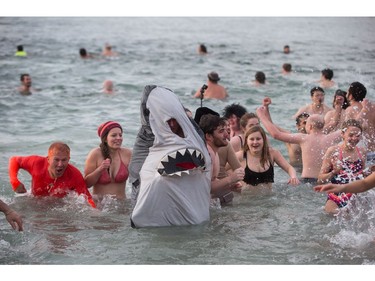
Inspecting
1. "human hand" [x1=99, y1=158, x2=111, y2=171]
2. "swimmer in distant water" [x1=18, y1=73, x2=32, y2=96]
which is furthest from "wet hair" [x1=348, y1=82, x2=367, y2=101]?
"swimmer in distant water" [x1=18, y1=73, x2=32, y2=96]

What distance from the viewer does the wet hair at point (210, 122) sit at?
21.2 feet

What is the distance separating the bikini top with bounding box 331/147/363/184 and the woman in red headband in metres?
2.13

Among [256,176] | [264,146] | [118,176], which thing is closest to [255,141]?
[264,146]

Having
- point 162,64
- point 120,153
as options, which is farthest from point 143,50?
point 120,153

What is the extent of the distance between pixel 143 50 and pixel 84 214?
12.3 m

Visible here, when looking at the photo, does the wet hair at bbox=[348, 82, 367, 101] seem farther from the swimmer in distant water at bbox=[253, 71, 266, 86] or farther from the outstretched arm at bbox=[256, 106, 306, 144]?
the swimmer in distant water at bbox=[253, 71, 266, 86]

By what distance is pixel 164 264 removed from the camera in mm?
5590

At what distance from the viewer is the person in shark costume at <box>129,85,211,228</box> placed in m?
5.84

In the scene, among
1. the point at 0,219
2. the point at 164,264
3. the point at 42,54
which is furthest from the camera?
the point at 42,54

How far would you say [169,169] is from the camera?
581cm

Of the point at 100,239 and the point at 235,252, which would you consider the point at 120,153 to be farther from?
the point at 235,252

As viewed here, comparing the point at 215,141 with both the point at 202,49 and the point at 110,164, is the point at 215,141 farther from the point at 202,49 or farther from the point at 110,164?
the point at 202,49

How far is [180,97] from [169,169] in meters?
7.54

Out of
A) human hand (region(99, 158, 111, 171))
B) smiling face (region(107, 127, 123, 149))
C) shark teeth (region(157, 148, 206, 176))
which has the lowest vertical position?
human hand (region(99, 158, 111, 171))
